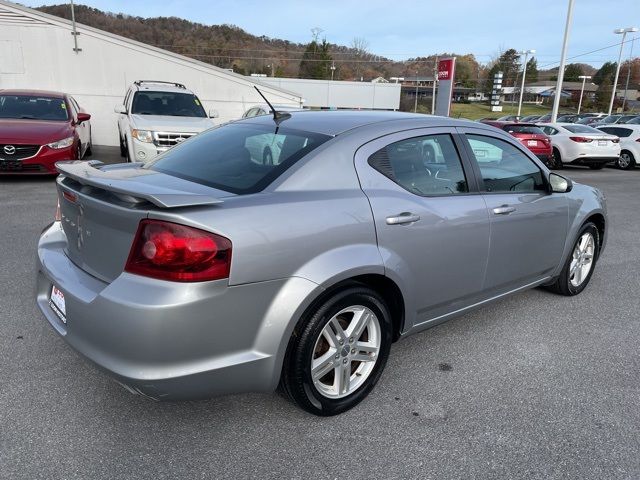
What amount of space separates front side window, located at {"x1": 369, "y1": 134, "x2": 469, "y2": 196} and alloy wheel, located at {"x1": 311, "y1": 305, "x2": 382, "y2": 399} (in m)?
0.80

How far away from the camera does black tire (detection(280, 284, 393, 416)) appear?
2424 mm

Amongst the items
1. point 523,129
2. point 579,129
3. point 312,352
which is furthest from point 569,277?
point 579,129

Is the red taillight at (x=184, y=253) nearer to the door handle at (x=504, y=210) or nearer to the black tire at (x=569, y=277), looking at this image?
the door handle at (x=504, y=210)

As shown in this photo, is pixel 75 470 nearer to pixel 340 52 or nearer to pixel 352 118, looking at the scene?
pixel 352 118

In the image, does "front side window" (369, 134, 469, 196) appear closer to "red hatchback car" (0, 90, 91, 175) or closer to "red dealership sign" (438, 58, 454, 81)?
"red hatchback car" (0, 90, 91, 175)

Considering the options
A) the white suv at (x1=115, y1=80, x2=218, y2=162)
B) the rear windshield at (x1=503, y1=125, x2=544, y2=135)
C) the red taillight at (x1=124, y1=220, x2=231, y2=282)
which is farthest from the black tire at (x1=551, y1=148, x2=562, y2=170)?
the red taillight at (x1=124, y1=220, x2=231, y2=282)

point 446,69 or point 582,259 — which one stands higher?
point 446,69

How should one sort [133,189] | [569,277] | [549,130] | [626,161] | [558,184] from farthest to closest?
[626,161]
[549,130]
[569,277]
[558,184]
[133,189]

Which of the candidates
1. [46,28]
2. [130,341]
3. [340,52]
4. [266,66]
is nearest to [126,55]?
[46,28]

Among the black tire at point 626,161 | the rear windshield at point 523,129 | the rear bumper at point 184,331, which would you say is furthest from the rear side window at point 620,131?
the rear bumper at point 184,331

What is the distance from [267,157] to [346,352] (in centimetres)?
115

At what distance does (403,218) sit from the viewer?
109 inches

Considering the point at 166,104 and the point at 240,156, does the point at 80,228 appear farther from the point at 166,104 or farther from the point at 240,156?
the point at 166,104

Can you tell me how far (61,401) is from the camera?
2670mm
